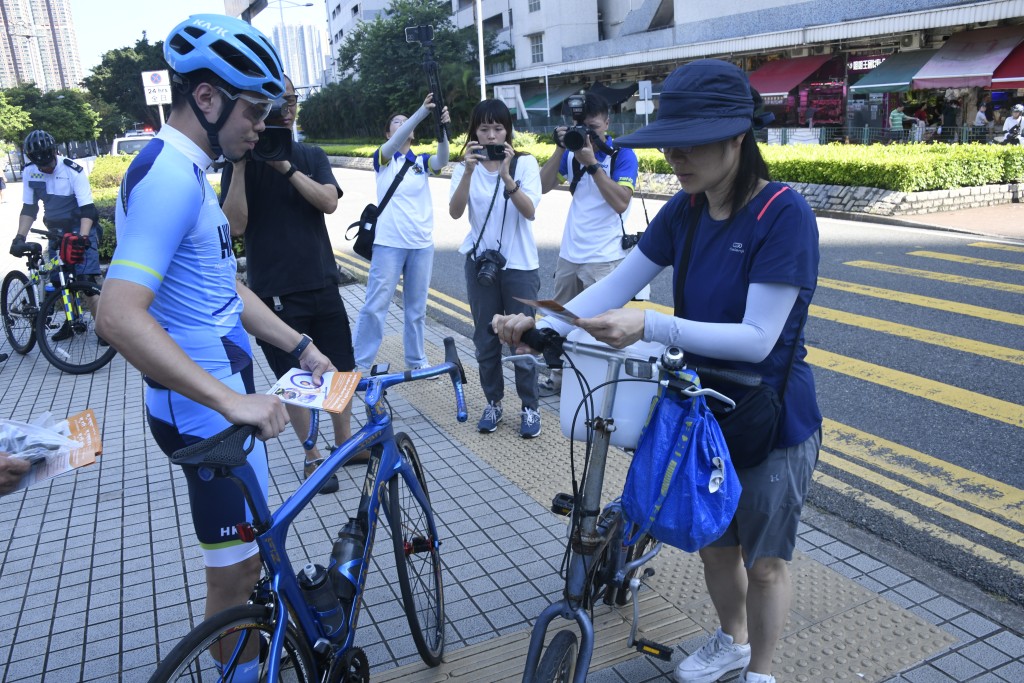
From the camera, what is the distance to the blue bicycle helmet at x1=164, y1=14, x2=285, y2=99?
82.4 inches

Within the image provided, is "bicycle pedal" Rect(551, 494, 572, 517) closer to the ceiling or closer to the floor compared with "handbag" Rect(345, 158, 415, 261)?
closer to the floor

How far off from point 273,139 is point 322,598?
7.25 ft

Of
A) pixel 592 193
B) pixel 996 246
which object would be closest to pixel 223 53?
pixel 592 193

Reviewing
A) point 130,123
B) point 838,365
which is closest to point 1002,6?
point 838,365

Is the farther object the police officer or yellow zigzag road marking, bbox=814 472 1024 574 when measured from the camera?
the police officer

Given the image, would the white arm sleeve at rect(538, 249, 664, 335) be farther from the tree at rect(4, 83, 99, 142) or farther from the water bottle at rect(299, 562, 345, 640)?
the tree at rect(4, 83, 99, 142)

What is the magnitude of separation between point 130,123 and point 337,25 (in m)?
25.2

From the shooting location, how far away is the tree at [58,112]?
5412cm

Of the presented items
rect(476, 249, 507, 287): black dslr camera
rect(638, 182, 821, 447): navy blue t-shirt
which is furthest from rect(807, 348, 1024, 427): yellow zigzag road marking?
rect(638, 182, 821, 447): navy blue t-shirt

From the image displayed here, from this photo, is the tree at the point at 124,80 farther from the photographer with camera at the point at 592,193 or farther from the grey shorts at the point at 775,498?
the grey shorts at the point at 775,498

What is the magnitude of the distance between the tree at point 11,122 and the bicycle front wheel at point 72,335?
4233cm

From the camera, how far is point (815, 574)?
346 centimetres

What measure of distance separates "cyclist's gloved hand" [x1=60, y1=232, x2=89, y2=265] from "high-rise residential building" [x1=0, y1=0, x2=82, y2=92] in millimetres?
160515

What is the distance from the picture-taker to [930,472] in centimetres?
455
